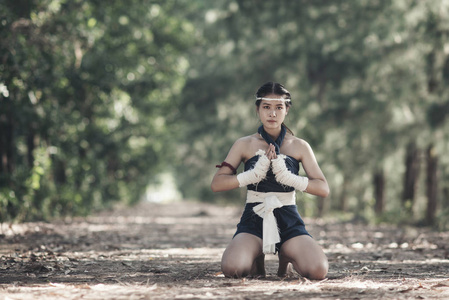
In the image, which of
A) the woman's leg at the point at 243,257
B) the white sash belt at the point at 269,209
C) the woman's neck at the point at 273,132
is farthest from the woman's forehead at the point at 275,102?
the woman's leg at the point at 243,257

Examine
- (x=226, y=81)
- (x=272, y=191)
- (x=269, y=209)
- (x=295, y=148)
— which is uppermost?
(x=226, y=81)

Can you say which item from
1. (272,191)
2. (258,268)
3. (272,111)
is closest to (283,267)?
(258,268)

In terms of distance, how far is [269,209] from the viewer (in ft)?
16.9

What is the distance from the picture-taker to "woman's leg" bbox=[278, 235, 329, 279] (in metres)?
4.86

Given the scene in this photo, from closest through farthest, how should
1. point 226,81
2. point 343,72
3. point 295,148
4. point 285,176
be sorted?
1. point 285,176
2. point 295,148
3. point 343,72
4. point 226,81

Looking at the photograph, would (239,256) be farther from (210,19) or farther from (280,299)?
(210,19)

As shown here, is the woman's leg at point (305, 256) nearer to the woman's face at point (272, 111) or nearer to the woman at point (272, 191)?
the woman at point (272, 191)

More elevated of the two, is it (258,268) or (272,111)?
(272,111)

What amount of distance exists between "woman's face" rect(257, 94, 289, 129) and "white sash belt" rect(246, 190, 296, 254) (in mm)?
676

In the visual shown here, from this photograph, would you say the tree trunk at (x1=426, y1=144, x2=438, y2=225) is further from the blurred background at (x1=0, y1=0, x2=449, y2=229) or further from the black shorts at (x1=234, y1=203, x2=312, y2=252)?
the black shorts at (x1=234, y1=203, x2=312, y2=252)

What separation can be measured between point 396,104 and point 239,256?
34.7 feet

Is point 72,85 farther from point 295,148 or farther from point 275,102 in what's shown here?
point 295,148

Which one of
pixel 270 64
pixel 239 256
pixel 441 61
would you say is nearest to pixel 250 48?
pixel 270 64

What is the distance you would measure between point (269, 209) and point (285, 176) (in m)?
0.38
